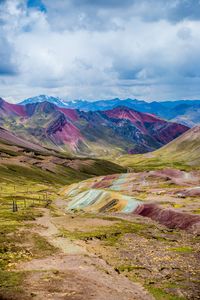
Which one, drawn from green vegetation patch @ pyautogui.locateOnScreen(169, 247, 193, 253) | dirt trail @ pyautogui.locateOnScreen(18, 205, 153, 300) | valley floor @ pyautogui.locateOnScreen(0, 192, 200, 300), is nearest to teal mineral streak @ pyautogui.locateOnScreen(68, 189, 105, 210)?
valley floor @ pyautogui.locateOnScreen(0, 192, 200, 300)

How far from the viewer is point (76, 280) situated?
50.7m

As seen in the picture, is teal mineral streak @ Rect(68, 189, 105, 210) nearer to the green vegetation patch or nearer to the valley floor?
the valley floor

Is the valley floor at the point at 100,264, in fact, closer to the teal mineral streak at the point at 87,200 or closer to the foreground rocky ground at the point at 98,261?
the foreground rocky ground at the point at 98,261

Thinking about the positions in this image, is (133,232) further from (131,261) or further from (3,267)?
(3,267)

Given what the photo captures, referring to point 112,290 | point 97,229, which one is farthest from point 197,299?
point 97,229

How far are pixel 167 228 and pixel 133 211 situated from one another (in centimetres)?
3078

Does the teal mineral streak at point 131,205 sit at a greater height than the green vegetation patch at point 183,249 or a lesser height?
greater

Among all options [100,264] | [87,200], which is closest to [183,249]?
[100,264]

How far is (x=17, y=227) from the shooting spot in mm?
101250

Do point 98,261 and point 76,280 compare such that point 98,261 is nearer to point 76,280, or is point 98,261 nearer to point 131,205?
point 76,280

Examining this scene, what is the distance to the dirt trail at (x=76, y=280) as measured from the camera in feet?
146

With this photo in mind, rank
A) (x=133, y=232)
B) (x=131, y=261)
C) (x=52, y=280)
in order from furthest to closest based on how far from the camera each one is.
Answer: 1. (x=133, y=232)
2. (x=131, y=261)
3. (x=52, y=280)

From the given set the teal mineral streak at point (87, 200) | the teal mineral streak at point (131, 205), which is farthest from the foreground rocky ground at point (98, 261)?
the teal mineral streak at point (87, 200)

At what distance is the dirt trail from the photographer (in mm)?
44406
